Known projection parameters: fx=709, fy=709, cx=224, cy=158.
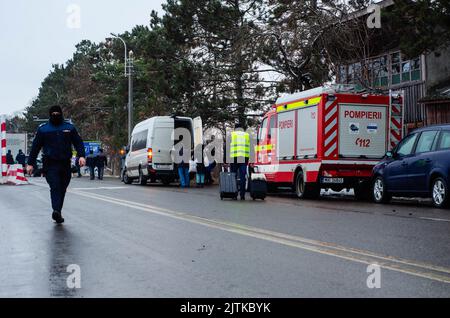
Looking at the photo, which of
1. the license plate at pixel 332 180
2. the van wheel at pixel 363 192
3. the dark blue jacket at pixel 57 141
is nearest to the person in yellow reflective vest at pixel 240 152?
the license plate at pixel 332 180

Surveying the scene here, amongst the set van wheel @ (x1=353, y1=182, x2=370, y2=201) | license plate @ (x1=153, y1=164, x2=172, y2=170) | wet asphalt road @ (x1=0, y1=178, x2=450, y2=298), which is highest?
license plate @ (x1=153, y1=164, x2=172, y2=170)

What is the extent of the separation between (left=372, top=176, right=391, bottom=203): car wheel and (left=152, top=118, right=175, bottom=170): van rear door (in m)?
11.8

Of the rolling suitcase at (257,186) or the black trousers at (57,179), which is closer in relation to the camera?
the black trousers at (57,179)

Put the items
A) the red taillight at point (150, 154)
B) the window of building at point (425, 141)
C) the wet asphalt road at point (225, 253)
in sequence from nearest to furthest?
the wet asphalt road at point (225, 253) → the window of building at point (425, 141) → the red taillight at point (150, 154)

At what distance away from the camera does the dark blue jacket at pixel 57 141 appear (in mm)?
11477

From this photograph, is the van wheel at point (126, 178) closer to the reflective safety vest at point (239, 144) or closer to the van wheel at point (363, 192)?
the van wheel at point (363, 192)

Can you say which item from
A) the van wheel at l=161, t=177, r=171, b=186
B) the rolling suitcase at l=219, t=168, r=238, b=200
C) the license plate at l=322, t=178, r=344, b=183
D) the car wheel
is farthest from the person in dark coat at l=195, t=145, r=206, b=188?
the car wheel

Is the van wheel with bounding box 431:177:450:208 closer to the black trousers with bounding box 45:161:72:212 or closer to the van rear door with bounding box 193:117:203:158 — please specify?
the black trousers with bounding box 45:161:72:212

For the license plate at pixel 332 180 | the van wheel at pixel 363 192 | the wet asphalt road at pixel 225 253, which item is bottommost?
the wet asphalt road at pixel 225 253

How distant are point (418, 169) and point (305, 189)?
4.14 metres

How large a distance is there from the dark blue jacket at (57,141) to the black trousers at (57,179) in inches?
4.6

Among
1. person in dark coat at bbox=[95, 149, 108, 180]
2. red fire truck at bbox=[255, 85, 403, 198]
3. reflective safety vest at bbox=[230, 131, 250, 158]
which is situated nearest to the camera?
reflective safety vest at bbox=[230, 131, 250, 158]

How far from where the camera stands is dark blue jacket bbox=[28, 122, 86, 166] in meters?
11.5
